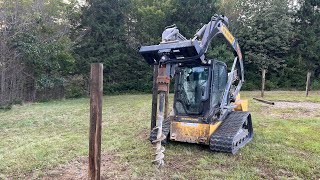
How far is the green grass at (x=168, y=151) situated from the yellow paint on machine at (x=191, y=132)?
200 mm

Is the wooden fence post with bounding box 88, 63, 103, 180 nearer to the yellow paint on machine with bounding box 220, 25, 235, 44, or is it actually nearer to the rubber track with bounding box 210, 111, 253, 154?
the rubber track with bounding box 210, 111, 253, 154

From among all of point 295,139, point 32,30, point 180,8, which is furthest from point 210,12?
point 295,139

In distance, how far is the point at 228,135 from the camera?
5027 mm

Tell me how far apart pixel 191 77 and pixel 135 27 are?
1528cm

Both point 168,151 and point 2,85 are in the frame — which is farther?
point 2,85

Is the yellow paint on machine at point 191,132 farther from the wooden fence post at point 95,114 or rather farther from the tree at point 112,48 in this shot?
the tree at point 112,48

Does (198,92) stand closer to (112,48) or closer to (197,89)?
(197,89)

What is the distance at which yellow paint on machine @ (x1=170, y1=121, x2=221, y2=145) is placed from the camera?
515 centimetres

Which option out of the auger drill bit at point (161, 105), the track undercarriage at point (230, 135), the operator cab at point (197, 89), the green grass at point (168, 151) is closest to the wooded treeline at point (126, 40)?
the green grass at point (168, 151)

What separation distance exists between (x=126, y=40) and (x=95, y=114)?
16720mm

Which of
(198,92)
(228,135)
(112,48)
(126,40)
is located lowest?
(228,135)

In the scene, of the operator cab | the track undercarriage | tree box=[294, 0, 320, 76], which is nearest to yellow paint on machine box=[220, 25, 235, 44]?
the operator cab

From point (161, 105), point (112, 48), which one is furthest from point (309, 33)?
point (161, 105)

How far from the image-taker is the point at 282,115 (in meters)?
9.10
